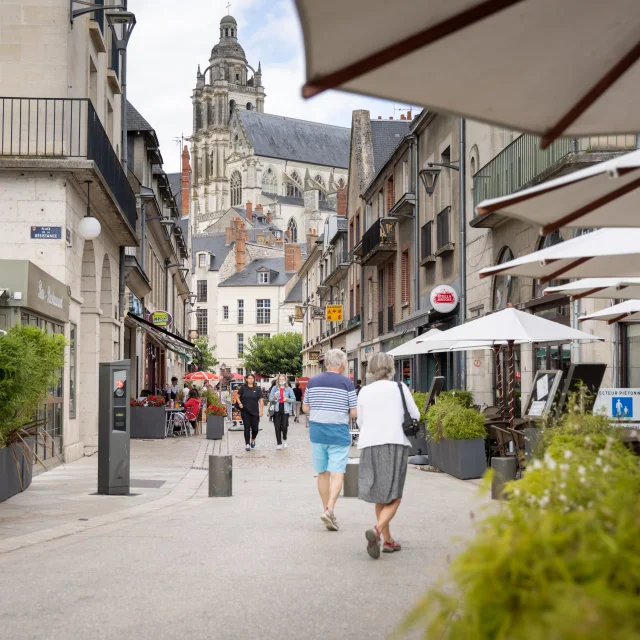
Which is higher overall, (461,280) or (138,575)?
(461,280)

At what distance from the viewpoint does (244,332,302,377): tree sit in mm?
88375

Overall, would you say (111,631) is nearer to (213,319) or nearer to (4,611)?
(4,611)

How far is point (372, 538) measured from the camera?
24.7 ft

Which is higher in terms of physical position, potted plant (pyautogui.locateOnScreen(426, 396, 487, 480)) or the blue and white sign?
the blue and white sign

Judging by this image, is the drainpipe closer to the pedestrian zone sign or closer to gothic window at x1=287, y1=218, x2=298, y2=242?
the pedestrian zone sign

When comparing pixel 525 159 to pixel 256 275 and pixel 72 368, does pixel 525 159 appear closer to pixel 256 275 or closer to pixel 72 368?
pixel 72 368

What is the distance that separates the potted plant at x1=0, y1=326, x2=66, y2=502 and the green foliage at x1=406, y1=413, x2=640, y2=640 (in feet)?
26.6

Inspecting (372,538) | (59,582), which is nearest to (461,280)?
(372,538)

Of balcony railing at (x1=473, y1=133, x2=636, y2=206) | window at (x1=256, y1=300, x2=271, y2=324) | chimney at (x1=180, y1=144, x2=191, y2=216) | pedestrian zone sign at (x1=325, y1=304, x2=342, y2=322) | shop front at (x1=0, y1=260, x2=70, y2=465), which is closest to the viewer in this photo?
shop front at (x1=0, y1=260, x2=70, y2=465)

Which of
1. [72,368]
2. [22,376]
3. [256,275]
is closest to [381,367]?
[22,376]

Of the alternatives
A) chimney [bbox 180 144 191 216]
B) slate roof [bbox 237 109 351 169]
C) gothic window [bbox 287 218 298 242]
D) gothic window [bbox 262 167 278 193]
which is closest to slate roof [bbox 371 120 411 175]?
chimney [bbox 180 144 191 216]

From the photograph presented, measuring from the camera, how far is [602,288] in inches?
403

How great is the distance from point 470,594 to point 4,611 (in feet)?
13.8

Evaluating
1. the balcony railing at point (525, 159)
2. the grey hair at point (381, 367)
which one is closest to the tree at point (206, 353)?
the balcony railing at point (525, 159)
